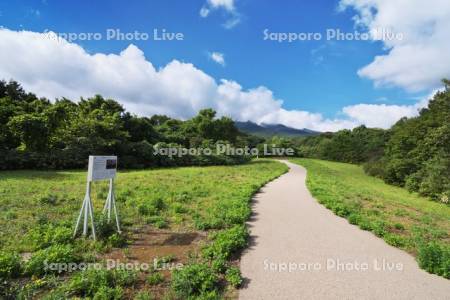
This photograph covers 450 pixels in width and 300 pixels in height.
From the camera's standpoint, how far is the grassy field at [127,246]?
12.6 ft

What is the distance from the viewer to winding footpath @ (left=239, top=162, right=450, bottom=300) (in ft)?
12.8

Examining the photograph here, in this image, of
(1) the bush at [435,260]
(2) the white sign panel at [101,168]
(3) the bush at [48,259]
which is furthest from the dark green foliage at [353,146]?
(3) the bush at [48,259]

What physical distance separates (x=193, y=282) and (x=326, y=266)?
8.06ft

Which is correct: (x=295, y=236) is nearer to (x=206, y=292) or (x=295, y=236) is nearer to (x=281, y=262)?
(x=281, y=262)

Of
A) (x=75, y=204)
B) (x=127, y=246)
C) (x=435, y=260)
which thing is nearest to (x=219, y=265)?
(x=127, y=246)

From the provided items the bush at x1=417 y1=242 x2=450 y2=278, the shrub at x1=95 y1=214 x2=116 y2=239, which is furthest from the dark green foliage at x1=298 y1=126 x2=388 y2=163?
the shrub at x1=95 y1=214 x2=116 y2=239

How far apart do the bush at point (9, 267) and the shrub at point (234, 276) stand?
11.0 ft

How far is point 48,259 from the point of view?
437 cm

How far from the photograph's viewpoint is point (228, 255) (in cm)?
506

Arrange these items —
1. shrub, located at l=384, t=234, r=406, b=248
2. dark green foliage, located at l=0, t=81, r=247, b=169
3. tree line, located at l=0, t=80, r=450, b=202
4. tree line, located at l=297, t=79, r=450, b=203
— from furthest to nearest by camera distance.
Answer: dark green foliage, located at l=0, t=81, r=247, b=169 → tree line, located at l=0, t=80, r=450, b=202 → tree line, located at l=297, t=79, r=450, b=203 → shrub, located at l=384, t=234, r=406, b=248

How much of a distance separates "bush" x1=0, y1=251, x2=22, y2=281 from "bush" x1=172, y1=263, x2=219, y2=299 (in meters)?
2.53

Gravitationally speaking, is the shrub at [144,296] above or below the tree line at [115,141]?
below

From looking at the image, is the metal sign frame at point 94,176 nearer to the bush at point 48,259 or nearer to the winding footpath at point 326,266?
the bush at point 48,259

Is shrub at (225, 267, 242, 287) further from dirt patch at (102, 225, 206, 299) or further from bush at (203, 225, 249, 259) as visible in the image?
dirt patch at (102, 225, 206, 299)
